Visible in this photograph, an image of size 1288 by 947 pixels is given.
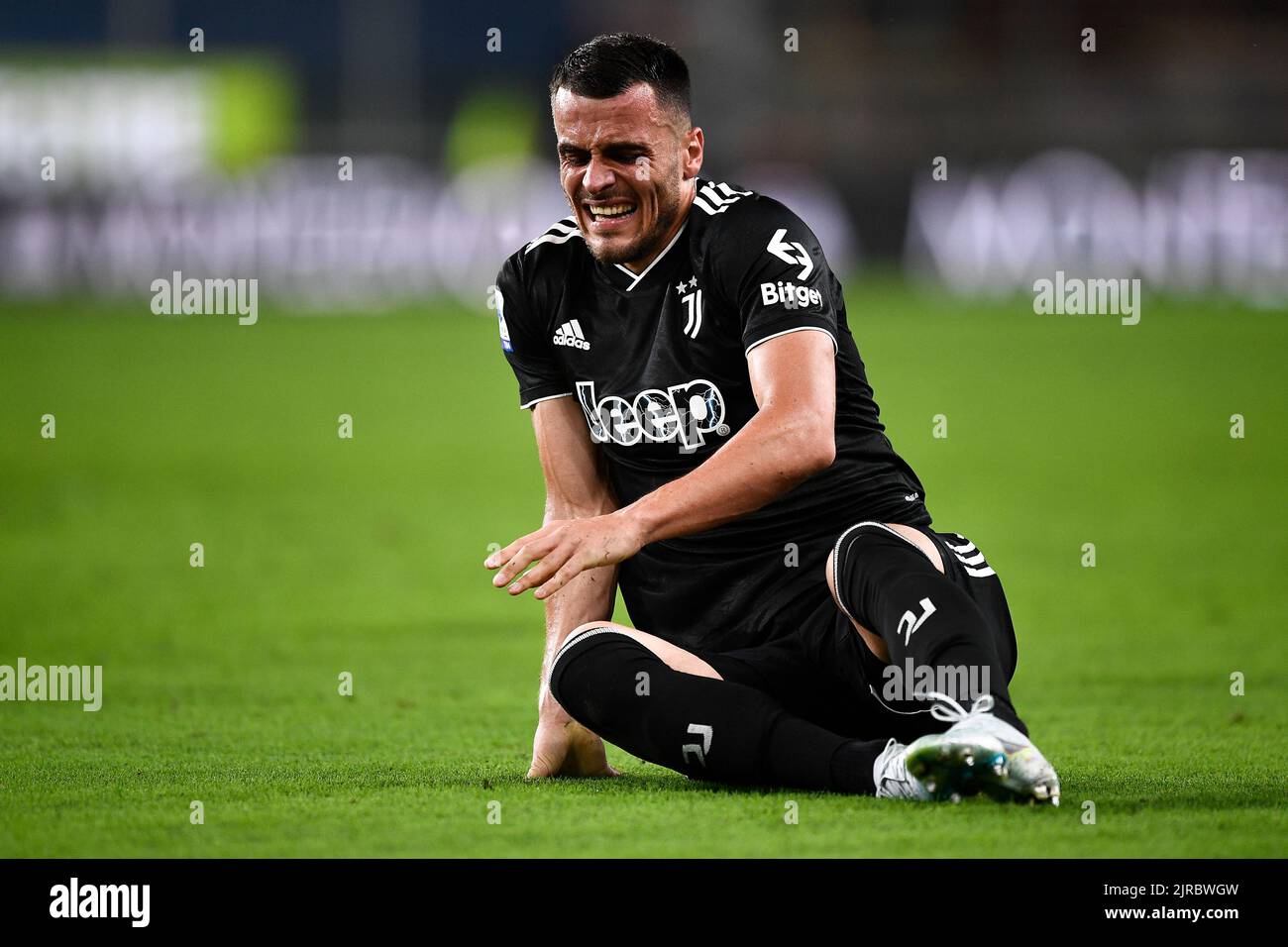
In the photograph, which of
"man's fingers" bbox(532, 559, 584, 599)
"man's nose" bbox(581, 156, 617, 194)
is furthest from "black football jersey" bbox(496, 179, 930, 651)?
"man's fingers" bbox(532, 559, 584, 599)

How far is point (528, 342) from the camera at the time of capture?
15.1 ft

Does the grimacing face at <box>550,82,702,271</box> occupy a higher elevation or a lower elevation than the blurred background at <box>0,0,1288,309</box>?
lower

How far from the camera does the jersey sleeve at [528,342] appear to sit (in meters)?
4.58

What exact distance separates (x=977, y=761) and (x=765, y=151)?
80.9 feet

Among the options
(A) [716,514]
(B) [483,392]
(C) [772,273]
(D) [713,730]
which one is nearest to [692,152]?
(C) [772,273]

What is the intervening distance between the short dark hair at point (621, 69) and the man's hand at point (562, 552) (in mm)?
1020

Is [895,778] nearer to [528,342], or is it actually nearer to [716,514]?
[716,514]

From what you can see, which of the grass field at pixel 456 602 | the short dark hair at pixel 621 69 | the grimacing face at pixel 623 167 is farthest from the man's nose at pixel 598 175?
the grass field at pixel 456 602

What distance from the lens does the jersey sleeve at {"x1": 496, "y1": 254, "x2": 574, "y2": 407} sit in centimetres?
458

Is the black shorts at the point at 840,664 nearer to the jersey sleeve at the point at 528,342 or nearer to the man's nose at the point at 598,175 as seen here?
the jersey sleeve at the point at 528,342

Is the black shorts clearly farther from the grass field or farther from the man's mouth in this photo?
the man's mouth

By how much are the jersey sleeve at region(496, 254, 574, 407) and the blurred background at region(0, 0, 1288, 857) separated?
3.11ft
